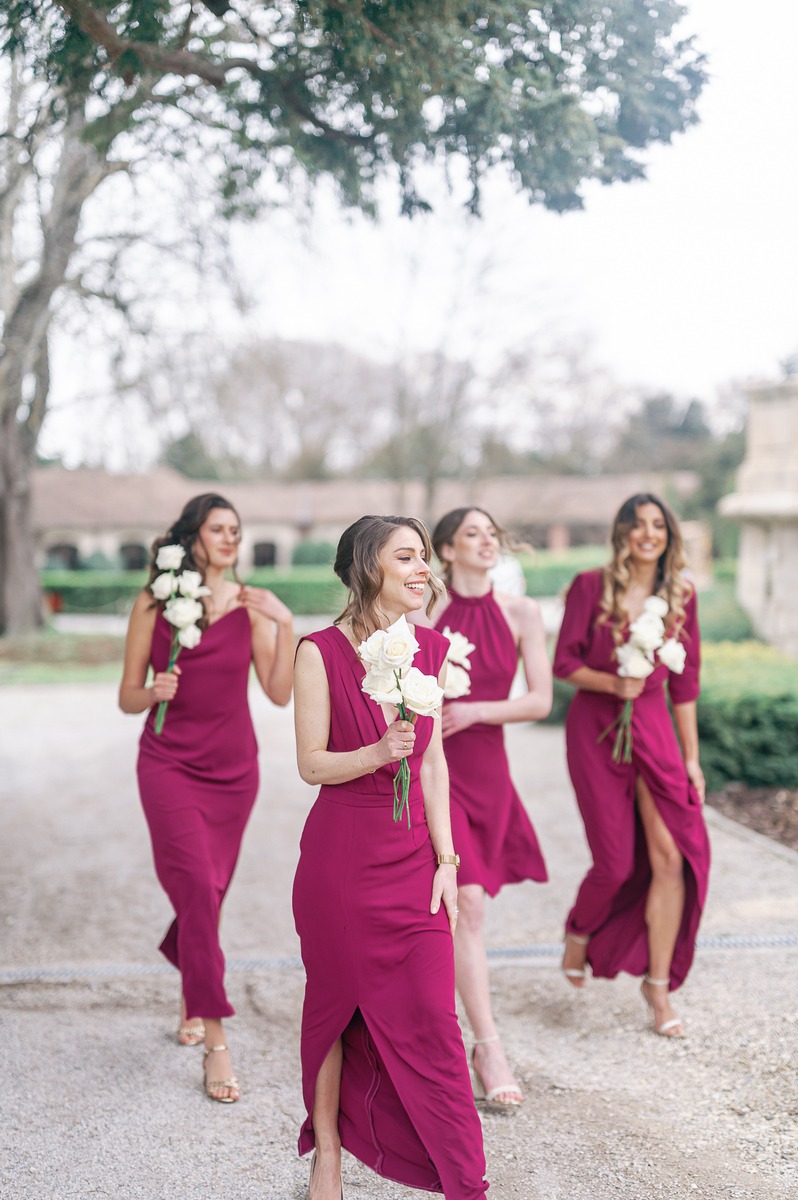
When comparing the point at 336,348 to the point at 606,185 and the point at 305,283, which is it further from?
the point at 606,185

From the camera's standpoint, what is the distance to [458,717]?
182 inches

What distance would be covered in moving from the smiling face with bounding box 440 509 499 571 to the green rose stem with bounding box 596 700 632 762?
34.6 inches

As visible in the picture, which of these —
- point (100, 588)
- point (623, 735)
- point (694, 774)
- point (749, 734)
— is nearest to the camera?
point (623, 735)

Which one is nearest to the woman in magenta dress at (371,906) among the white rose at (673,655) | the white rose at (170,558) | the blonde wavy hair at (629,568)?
the white rose at (170,558)

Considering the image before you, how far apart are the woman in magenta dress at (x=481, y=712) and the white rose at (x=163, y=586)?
3.71ft

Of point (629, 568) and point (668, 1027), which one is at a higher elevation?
point (629, 568)

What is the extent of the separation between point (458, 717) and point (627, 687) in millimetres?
838

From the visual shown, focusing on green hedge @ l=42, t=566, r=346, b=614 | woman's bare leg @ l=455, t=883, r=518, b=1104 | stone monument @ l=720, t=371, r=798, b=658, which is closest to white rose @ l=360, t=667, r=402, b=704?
woman's bare leg @ l=455, t=883, r=518, b=1104

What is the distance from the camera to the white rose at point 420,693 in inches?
119

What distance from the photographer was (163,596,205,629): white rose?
15.6 ft

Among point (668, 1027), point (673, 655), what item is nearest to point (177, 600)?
point (673, 655)

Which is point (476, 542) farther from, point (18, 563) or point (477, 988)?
point (18, 563)

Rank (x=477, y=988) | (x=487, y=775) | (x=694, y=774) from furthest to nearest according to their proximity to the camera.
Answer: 1. (x=694, y=774)
2. (x=487, y=775)
3. (x=477, y=988)

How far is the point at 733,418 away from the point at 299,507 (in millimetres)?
18285
